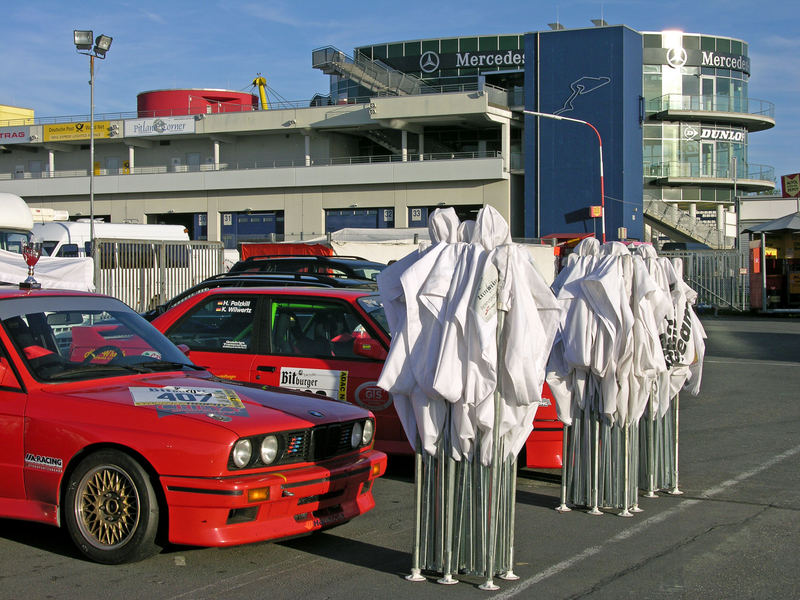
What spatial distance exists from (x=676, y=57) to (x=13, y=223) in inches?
1914

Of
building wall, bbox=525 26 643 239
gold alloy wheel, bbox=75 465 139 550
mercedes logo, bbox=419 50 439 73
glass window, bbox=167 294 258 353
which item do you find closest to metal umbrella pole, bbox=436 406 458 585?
gold alloy wheel, bbox=75 465 139 550

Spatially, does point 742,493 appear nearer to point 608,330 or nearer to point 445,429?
point 608,330

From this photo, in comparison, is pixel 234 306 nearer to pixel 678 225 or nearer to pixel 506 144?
pixel 506 144

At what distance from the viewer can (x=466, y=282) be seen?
4699mm

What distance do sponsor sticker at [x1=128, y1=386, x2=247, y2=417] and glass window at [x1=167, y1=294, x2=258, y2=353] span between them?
2302mm

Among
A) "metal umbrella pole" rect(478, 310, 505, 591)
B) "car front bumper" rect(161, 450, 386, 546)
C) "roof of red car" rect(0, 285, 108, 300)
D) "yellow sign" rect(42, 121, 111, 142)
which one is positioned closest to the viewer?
"metal umbrella pole" rect(478, 310, 505, 591)

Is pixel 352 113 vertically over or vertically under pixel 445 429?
over

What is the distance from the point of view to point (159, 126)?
58.8m

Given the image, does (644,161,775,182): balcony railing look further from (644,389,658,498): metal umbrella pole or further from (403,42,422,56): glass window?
(644,389,658,498): metal umbrella pole

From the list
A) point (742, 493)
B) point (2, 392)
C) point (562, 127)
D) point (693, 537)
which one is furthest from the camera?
point (562, 127)

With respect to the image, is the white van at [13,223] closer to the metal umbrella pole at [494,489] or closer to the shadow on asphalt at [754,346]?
the shadow on asphalt at [754,346]

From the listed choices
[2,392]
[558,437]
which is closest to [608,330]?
[558,437]

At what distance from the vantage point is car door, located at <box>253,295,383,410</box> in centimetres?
746

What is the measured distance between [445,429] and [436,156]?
49090 millimetres
